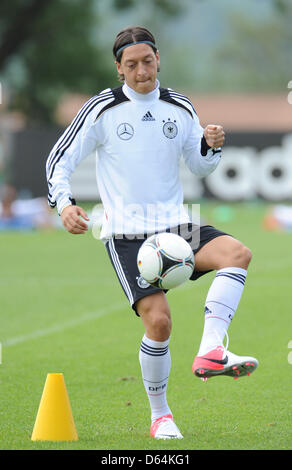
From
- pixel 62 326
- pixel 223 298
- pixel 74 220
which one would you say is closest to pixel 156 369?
pixel 223 298

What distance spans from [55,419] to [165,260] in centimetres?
119

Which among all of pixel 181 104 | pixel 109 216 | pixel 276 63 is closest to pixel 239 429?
pixel 109 216

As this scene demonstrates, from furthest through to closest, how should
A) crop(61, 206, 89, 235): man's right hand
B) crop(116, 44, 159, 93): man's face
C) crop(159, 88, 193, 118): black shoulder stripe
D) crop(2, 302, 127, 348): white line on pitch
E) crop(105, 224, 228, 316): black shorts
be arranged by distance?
crop(2, 302, 127, 348): white line on pitch, crop(159, 88, 193, 118): black shoulder stripe, crop(116, 44, 159, 93): man's face, crop(105, 224, 228, 316): black shorts, crop(61, 206, 89, 235): man's right hand

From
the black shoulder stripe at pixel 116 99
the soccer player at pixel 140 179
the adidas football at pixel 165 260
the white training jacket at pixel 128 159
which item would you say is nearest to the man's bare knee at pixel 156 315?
the soccer player at pixel 140 179

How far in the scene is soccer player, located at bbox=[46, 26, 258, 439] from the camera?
20.2 feet

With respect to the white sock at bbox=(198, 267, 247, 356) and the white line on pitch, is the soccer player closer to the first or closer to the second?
the white sock at bbox=(198, 267, 247, 356)

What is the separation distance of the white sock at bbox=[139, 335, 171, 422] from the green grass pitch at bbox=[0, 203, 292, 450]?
0.19 metres

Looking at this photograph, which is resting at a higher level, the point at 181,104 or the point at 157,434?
the point at 181,104

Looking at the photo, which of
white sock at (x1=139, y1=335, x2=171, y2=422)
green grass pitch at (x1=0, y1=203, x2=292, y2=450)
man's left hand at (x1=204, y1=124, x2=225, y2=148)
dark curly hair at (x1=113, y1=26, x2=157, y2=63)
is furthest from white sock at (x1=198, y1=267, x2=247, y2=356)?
dark curly hair at (x1=113, y1=26, x2=157, y2=63)

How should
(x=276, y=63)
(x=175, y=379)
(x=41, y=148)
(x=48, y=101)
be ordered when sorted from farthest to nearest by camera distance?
(x=276, y=63)
(x=48, y=101)
(x=41, y=148)
(x=175, y=379)

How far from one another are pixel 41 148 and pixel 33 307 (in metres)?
26.1

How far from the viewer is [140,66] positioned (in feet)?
20.5

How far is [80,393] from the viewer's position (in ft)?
24.9

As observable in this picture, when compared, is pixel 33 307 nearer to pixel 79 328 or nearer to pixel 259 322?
pixel 79 328
